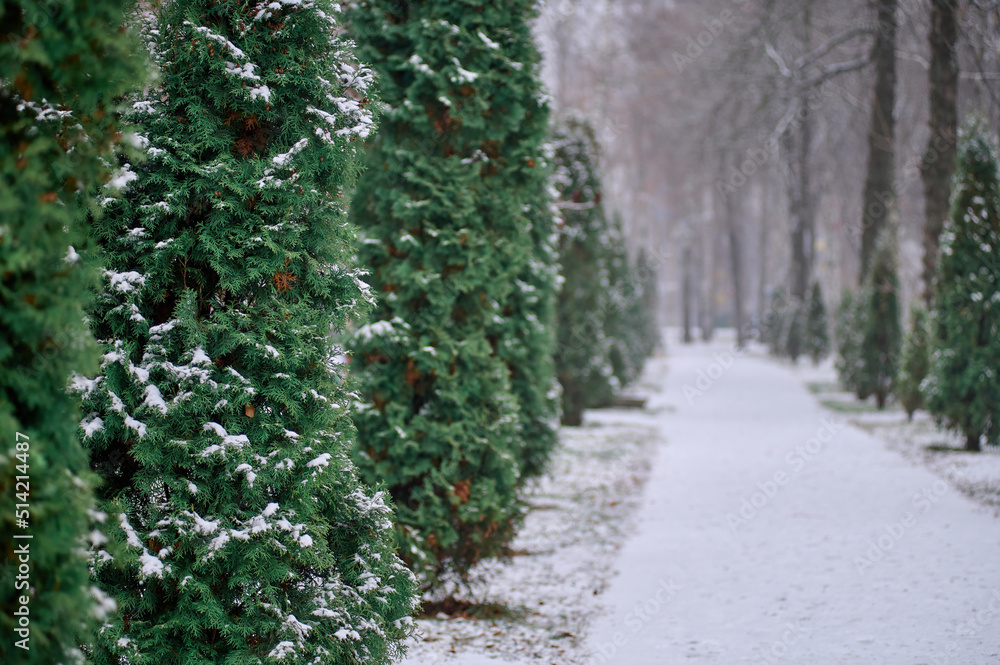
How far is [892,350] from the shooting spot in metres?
15.5

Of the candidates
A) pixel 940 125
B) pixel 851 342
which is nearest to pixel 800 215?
pixel 851 342

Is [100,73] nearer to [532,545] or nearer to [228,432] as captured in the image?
[228,432]

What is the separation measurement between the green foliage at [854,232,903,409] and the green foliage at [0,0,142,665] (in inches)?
642

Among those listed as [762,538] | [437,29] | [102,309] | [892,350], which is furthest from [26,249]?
[892,350]

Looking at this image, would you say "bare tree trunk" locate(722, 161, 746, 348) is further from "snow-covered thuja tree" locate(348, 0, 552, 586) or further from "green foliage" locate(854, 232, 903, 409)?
"snow-covered thuja tree" locate(348, 0, 552, 586)

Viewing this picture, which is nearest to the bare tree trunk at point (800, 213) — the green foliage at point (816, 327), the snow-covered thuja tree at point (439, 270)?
the green foliage at point (816, 327)

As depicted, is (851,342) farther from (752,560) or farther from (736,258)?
(736,258)

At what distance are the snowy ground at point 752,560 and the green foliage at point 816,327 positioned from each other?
1337cm

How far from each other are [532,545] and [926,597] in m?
3.04

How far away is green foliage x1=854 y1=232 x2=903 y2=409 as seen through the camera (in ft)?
50.6

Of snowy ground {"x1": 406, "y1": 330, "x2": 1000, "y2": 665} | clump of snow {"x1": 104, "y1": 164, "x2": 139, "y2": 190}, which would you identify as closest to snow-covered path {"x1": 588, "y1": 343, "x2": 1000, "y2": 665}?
snowy ground {"x1": 406, "y1": 330, "x2": 1000, "y2": 665}

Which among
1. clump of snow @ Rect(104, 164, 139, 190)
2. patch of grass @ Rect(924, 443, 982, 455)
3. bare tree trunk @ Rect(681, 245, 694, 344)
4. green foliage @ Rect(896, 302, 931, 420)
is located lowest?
patch of grass @ Rect(924, 443, 982, 455)

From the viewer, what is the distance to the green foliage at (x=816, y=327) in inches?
969

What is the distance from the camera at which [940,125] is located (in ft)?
40.9
